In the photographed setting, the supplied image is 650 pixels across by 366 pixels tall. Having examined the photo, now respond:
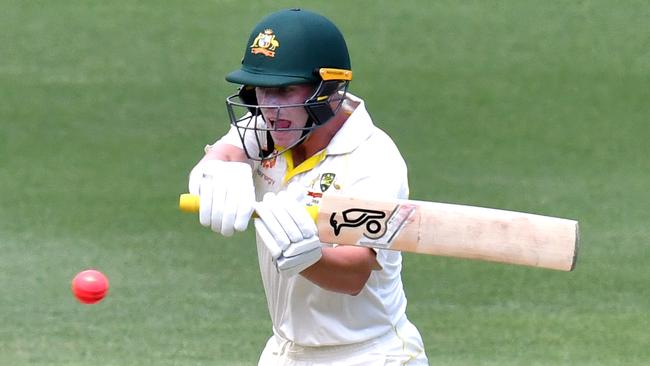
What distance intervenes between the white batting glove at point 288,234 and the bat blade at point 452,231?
0.26ft

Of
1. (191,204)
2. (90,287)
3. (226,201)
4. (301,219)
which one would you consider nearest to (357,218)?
(301,219)

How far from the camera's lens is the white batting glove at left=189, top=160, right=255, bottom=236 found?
3.56 metres

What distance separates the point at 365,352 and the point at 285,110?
33.7 inches

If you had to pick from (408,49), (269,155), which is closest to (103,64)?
(408,49)

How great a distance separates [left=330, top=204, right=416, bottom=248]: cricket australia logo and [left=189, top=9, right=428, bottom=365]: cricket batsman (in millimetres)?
186

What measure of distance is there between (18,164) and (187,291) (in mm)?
2268

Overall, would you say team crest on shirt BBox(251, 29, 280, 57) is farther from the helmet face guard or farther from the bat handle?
the bat handle

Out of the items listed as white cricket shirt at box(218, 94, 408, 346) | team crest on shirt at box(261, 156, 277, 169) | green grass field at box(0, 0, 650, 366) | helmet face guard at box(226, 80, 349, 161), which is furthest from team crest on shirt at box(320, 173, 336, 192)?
green grass field at box(0, 0, 650, 366)

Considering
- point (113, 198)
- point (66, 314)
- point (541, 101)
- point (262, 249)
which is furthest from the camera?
point (541, 101)

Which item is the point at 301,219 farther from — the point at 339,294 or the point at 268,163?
the point at 268,163

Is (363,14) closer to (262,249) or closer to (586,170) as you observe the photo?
(586,170)

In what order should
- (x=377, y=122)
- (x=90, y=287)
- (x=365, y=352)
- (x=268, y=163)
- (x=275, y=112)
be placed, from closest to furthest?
1. (x=275, y=112)
2. (x=365, y=352)
3. (x=268, y=163)
4. (x=90, y=287)
5. (x=377, y=122)

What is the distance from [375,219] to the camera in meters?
3.62

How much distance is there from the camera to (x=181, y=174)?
8906 mm
